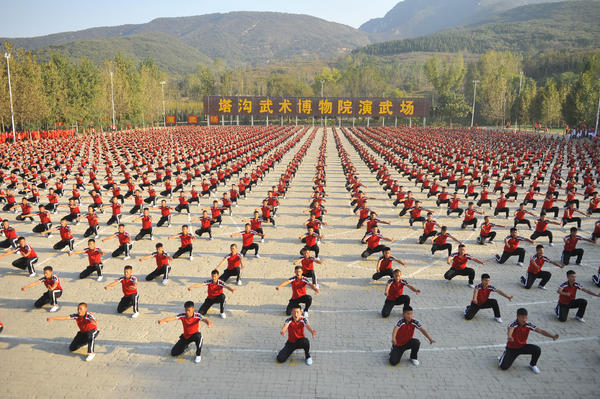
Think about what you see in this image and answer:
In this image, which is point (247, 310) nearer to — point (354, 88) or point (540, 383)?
point (540, 383)

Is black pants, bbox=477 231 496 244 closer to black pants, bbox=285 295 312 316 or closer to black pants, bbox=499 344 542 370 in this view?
black pants, bbox=499 344 542 370

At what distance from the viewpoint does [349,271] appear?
11.6 meters

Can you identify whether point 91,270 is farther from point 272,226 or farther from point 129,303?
point 272,226

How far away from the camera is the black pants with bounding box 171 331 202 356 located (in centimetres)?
733

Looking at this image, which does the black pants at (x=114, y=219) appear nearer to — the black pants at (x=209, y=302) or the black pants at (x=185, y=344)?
the black pants at (x=209, y=302)

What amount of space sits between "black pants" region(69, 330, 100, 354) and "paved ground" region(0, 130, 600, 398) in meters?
0.20

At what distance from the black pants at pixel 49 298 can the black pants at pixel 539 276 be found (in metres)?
11.7

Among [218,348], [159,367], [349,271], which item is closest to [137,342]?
[159,367]

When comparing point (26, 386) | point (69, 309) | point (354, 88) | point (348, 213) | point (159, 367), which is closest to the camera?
point (26, 386)

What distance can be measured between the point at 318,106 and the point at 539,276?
65403 mm

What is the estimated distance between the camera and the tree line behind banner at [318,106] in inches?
2793

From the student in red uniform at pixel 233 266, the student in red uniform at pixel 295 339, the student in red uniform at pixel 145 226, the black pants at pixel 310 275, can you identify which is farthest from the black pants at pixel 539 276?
the student in red uniform at pixel 145 226

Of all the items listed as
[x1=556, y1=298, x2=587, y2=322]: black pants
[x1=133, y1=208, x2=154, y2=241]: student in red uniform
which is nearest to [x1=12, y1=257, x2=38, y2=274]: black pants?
[x1=133, y1=208, x2=154, y2=241]: student in red uniform

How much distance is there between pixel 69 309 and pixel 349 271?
726cm
